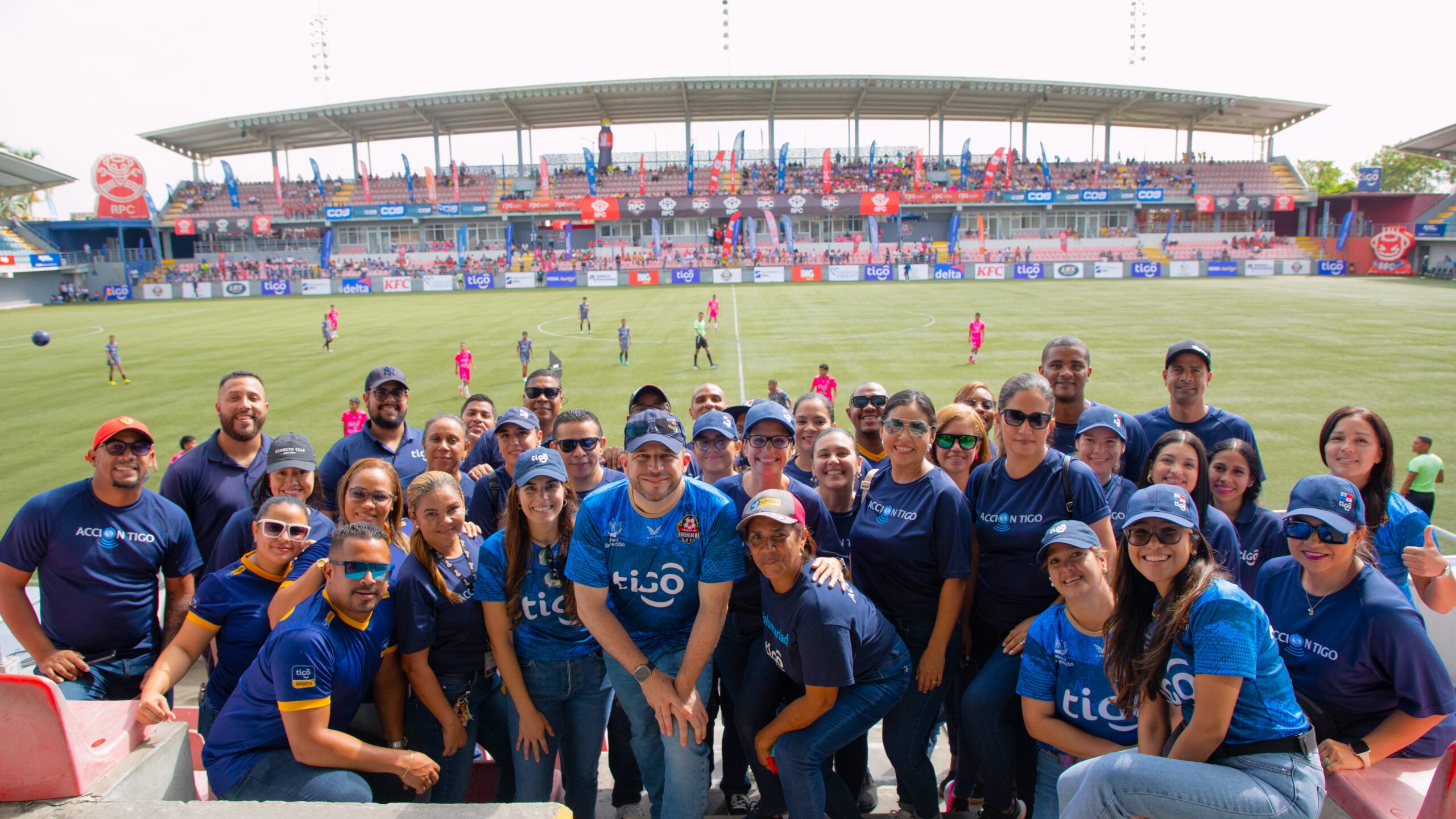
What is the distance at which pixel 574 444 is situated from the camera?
191 inches

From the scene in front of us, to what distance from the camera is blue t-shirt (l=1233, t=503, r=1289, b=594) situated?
15.9 feet

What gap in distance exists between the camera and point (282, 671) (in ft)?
11.8

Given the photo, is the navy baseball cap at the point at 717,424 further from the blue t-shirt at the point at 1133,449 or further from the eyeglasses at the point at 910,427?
the blue t-shirt at the point at 1133,449

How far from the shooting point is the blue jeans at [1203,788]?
2.91 meters

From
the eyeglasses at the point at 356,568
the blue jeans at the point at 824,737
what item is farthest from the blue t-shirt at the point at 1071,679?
the eyeglasses at the point at 356,568

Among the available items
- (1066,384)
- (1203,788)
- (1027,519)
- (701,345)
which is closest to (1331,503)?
(1027,519)

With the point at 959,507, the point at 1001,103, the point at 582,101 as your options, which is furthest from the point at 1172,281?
the point at 959,507

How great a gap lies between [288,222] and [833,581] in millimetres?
78112

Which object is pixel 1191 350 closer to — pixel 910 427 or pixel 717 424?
pixel 910 427

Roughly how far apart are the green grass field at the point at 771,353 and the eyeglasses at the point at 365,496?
36.5 ft

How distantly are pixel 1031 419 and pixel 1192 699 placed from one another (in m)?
1.67

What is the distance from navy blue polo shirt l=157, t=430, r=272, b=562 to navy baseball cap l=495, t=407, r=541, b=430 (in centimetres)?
171

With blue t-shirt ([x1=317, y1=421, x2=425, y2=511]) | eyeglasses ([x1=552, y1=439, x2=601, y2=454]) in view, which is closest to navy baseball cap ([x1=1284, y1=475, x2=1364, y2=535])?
eyeglasses ([x1=552, y1=439, x2=601, y2=454])

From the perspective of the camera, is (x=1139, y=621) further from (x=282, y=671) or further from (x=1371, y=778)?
(x=282, y=671)
